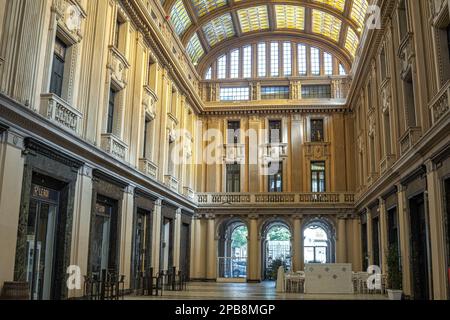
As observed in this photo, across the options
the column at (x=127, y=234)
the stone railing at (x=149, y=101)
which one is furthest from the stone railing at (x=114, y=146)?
the stone railing at (x=149, y=101)

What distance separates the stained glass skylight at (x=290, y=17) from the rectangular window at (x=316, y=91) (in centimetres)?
415

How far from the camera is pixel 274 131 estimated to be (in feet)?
108

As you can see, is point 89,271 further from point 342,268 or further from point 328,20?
point 328,20

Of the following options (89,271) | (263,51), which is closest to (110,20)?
(89,271)

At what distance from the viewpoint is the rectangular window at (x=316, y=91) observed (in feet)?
110

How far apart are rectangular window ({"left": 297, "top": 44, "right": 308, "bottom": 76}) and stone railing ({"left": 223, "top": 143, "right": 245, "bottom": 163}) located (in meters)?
6.81

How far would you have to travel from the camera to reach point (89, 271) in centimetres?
1576

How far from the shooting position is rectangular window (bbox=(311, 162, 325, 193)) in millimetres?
31844

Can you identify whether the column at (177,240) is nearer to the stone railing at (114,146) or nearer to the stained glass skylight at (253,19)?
the stone railing at (114,146)

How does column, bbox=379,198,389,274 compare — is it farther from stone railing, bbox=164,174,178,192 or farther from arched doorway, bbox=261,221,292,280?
arched doorway, bbox=261,221,292,280

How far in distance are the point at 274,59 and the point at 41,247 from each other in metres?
24.6

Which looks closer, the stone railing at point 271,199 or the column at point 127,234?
the column at point 127,234

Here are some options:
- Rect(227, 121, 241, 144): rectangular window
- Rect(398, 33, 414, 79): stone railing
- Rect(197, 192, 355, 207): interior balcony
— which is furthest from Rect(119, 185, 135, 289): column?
Rect(227, 121, 241, 144): rectangular window

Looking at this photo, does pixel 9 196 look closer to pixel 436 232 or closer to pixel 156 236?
pixel 436 232
